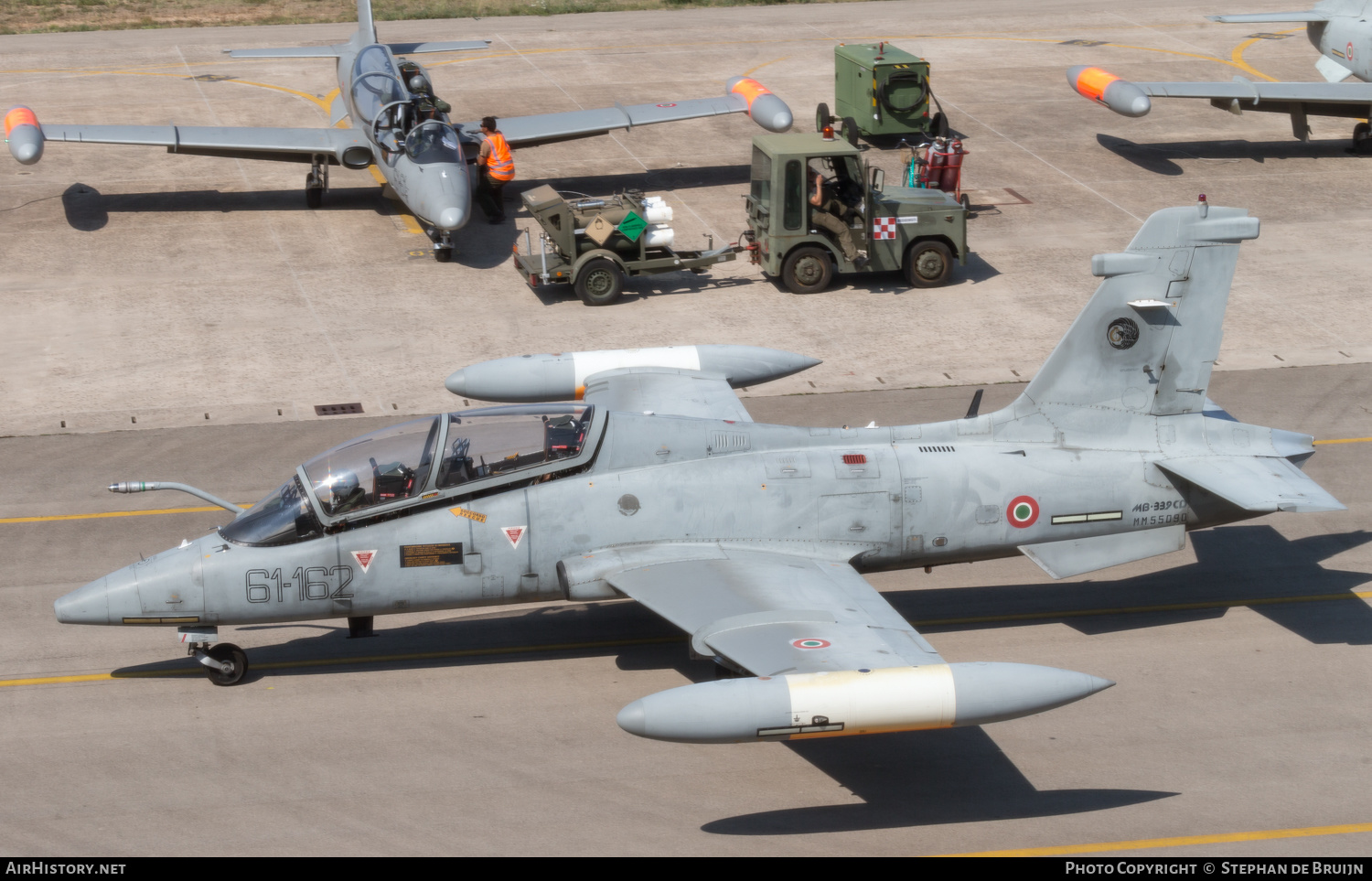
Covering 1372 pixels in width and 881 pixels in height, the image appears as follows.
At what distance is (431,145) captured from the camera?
77.4 ft

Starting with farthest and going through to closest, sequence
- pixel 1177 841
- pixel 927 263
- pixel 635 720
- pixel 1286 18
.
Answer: pixel 1286 18
pixel 927 263
pixel 1177 841
pixel 635 720

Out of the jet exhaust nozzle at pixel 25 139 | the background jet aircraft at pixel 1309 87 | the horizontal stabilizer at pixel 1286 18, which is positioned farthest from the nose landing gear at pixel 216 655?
the horizontal stabilizer at pixel 1286 18

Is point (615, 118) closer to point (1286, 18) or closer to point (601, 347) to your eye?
point (601, 347)

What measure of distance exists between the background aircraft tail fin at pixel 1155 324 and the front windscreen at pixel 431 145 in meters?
13.7

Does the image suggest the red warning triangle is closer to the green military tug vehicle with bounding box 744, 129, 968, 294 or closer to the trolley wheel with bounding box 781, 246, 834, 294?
the green military tug vehicle with bounding box 744, 129, 968, 294

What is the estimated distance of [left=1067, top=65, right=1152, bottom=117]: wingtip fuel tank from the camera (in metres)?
27.5

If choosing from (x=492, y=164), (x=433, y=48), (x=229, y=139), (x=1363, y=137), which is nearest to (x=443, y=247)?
(x=492, y=164)

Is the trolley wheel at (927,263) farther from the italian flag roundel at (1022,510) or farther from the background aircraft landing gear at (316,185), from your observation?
the background aircraft landing gear at (316,185)

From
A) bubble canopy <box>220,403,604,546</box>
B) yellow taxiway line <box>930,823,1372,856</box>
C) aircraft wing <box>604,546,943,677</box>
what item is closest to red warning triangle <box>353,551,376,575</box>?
bubble canopy <box>220,403,604,546</box>

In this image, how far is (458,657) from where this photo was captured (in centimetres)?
1288

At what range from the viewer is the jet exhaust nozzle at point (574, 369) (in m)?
14.8

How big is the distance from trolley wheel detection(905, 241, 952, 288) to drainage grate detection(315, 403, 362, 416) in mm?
9409

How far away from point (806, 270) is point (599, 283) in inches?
134
